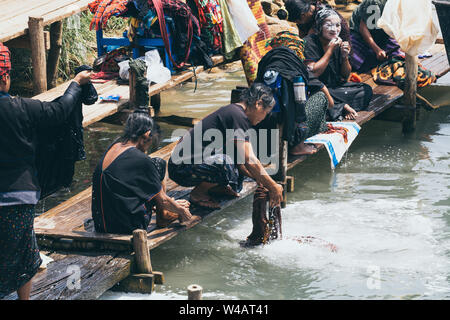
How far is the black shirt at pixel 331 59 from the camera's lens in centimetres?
804

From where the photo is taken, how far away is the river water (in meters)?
5.80

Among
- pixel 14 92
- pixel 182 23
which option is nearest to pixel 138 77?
pixel 182 23

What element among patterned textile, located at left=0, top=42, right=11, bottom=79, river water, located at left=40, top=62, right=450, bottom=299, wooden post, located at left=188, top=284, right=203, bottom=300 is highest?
patterned textile, located at left=0, top=42, right=11, bottom=79

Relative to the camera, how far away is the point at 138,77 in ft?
22.3

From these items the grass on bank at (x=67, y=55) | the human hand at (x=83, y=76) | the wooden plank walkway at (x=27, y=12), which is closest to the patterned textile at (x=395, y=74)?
the wooden plank walkway at (x=27, y=12)

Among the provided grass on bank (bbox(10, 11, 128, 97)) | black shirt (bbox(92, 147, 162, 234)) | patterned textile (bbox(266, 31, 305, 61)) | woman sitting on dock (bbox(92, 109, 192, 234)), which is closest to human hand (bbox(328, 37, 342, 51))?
patterned textile (bbox(266, 31, 305, 61))

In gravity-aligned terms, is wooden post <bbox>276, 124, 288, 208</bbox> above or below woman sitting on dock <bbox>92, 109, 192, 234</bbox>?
below

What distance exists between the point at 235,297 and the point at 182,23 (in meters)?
3.38

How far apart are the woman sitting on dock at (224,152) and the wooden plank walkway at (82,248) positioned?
0.27 meters

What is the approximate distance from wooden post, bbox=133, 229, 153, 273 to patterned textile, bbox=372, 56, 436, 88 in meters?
5.55

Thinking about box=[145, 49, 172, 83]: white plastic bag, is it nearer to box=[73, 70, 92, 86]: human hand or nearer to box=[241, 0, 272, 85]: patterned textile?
box=[241, 0, 272, 85]: patterned textile

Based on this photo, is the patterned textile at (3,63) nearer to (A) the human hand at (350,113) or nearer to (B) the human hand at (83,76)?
(B) the human hand at (83,76)

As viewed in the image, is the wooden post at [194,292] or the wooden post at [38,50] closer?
the wooden post at [194,292]

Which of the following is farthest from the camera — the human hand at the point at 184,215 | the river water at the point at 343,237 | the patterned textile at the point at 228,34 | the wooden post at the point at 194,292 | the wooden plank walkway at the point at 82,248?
the patterned textile at the point at 228,34
